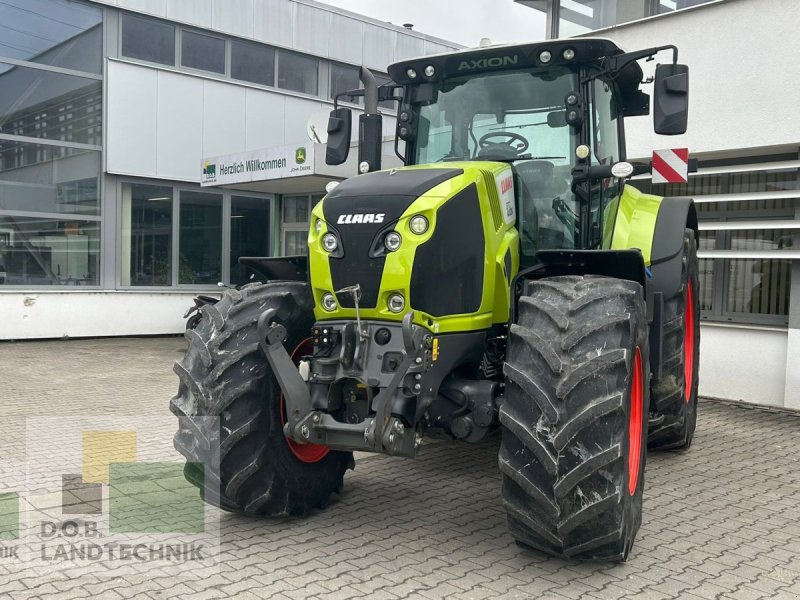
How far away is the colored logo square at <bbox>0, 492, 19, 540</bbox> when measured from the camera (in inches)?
170

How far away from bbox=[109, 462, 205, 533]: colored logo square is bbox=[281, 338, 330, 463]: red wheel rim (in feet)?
1.72

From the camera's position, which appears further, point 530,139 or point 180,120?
point 180,120

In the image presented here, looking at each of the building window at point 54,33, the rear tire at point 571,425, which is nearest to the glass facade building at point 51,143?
the building window at point 54,33

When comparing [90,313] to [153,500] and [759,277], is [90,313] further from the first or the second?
[759,277]

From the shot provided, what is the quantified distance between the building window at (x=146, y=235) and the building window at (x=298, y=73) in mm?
3598

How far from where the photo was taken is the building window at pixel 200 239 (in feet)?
52.9

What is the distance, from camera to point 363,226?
409 cm

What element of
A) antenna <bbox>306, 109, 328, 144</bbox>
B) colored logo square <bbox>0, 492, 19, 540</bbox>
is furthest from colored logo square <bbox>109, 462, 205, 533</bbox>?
antenna <bbox>306, 109, 328, 144</bbox>

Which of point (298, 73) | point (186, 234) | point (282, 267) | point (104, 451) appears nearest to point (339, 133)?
point (282, 267)

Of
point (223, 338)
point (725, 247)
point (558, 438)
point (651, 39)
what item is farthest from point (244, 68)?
point (558, 438)

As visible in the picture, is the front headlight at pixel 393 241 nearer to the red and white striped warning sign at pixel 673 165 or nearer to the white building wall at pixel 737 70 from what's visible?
the red and white striped warning sign at pixel 673 165

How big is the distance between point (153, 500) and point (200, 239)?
11924mm

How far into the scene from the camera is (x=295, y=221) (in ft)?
55.8

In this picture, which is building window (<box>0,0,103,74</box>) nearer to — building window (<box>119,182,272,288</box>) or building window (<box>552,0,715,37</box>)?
building window (<box>119,182,272,288</box>)
